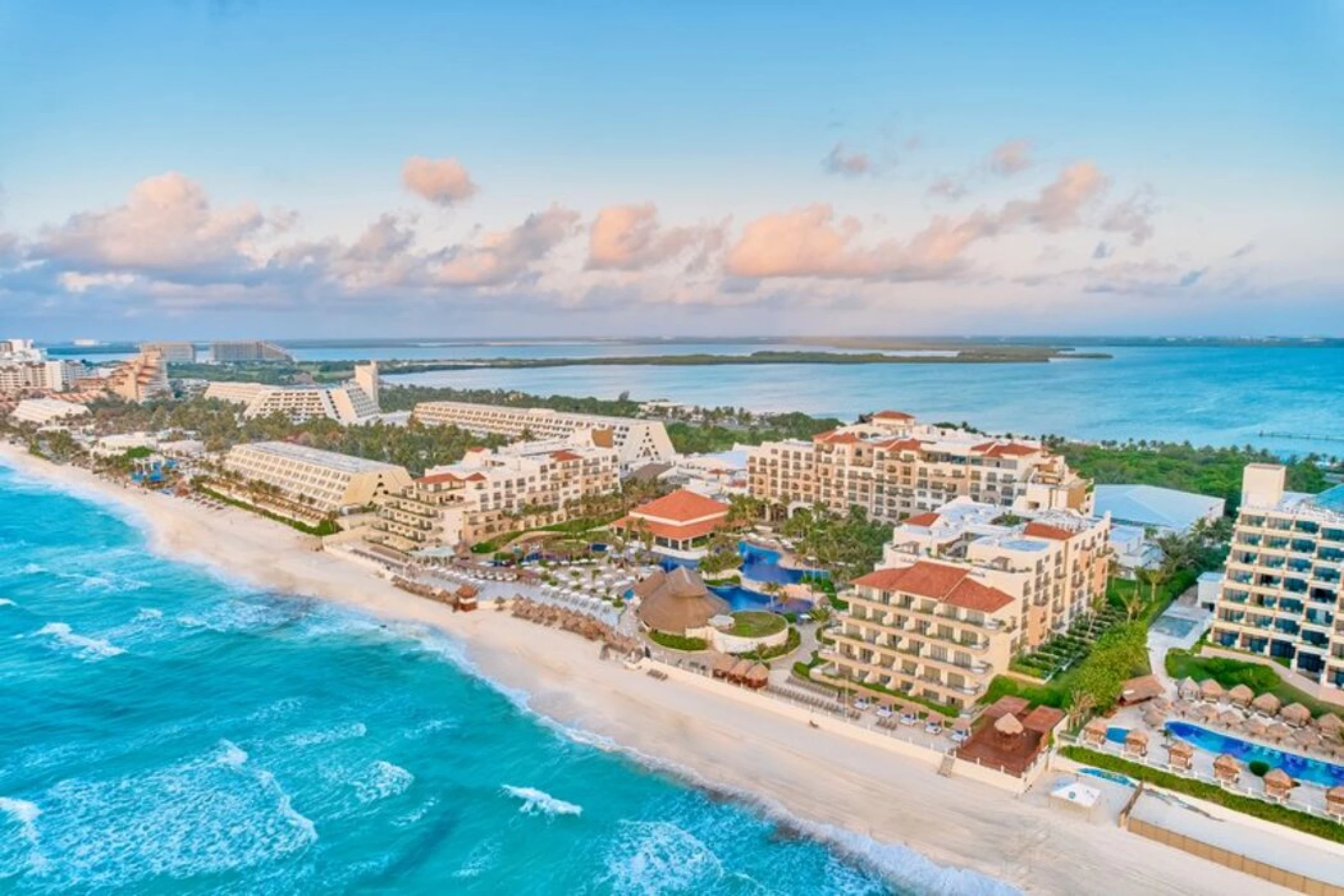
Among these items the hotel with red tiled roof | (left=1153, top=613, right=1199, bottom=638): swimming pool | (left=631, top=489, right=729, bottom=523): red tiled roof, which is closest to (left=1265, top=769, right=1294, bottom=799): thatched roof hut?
(left=1153, top=613, right=1199, bottom=638): swimming pool

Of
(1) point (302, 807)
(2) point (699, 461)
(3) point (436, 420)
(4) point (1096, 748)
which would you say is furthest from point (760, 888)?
(3) point (436, 420)

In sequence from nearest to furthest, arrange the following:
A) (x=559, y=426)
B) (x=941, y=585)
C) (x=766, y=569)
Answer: (x=941, y=585) < (x=766, y=569) < (x=559, y=426)

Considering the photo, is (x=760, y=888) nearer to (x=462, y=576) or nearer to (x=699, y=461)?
(x=462, y=576)

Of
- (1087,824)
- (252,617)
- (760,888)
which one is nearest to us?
(760,888)

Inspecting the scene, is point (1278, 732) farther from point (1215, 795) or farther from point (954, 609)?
point (954, 609)

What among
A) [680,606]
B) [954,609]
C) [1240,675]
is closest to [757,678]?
[680,606]

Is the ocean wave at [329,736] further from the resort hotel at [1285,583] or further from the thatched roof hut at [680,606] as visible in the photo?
the resort hotel at [1285,583]

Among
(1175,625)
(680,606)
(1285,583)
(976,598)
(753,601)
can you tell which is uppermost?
(976,598)
